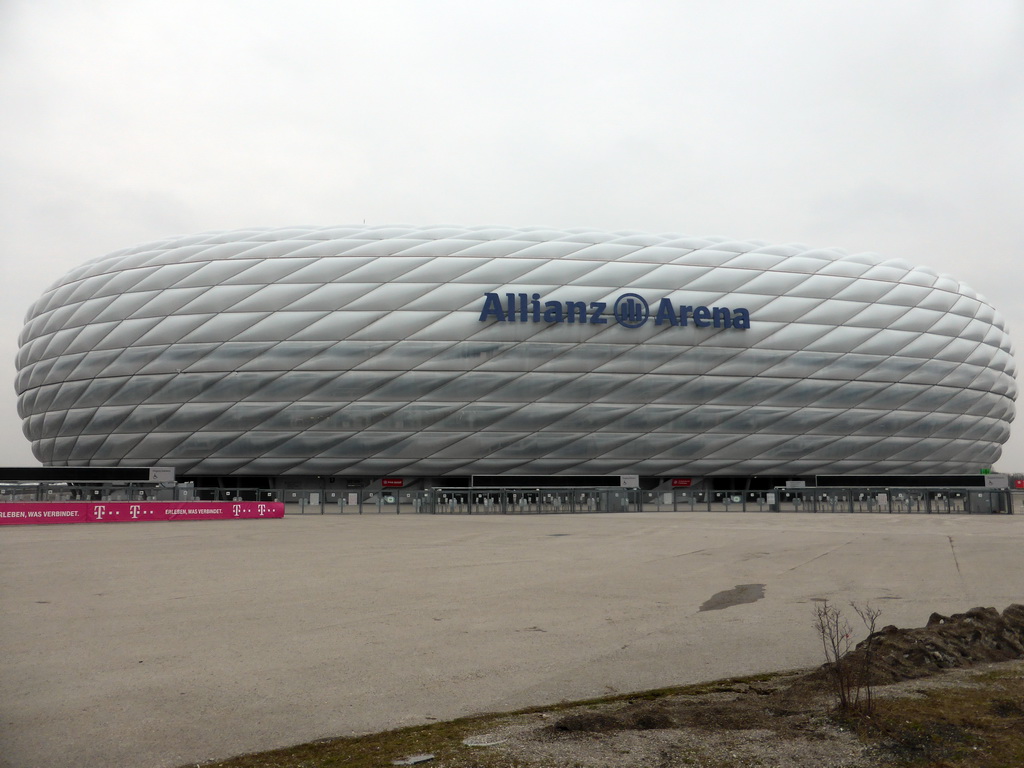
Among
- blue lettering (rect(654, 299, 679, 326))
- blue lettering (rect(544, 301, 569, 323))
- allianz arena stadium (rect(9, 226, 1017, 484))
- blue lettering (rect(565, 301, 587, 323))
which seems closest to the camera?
allianz arena stadium (rect(9, 226, 1017, 484))

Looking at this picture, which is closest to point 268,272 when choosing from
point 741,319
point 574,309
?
point 574,309

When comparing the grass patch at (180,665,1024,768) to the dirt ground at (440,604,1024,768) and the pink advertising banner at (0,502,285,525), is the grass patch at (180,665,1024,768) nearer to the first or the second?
the dirt ground at (440,604,1024,768)

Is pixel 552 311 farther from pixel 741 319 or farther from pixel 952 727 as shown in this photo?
pixel 952 727

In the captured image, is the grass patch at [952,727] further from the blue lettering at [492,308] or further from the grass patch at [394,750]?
the blue lettering at [492,308]

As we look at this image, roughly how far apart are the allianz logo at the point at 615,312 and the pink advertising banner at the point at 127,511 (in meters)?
17.9

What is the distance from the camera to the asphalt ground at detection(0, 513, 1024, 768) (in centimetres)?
555

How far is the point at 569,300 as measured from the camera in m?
45.3

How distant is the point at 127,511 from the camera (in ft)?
91.9

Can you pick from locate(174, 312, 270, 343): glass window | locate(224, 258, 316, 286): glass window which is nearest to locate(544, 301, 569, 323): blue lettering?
locate(224, 258, 316, 286): glass window

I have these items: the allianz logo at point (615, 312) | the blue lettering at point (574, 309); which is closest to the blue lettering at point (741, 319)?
the allianz logo at point (615, 312)

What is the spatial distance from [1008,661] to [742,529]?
1709 cm

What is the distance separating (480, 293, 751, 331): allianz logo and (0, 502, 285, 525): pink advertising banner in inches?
707

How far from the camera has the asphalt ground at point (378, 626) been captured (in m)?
5.55

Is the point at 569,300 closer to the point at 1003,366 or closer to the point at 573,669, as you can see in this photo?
the point at 1003,366
